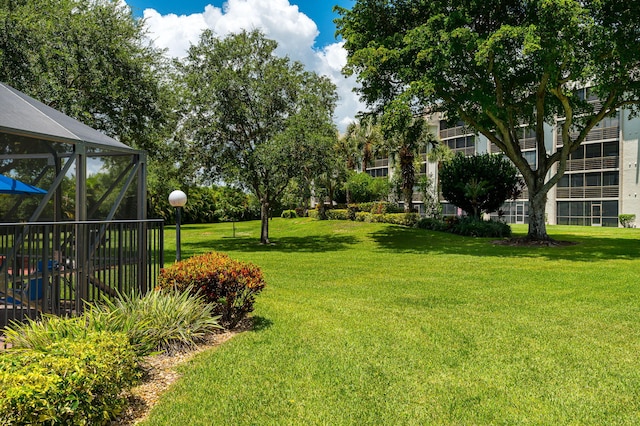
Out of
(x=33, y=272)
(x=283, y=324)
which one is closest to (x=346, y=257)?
(x=283, y=324)

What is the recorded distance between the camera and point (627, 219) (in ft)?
120

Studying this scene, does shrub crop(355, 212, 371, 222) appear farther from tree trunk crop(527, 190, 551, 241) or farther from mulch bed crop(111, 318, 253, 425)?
mulch bed crop(111, 318, 253, 425)

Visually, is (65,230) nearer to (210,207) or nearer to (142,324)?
(142,324)

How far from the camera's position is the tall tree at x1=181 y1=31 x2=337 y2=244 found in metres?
22.5

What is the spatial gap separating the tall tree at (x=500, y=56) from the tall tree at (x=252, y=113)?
3539mm

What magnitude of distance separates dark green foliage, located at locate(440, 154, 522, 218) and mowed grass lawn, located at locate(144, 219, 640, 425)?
17.1 m

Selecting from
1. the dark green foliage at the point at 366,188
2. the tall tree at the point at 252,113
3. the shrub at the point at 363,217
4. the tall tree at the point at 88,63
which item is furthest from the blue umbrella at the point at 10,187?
the dark green foliage at the point at 366,188

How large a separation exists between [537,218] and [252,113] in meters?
16.1

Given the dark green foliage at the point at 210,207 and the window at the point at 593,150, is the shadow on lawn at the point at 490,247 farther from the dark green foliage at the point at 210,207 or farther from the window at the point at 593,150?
the dark green foliage at the point at 210,207

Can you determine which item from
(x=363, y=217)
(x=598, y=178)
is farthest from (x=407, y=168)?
(x=598, y=178)

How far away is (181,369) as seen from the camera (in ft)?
17.6

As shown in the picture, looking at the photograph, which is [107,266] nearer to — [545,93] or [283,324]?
[283,324]

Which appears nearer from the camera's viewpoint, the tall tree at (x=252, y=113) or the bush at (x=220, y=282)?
the bush at (x=220, y=282)

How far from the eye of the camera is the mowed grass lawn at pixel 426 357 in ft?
14.2
